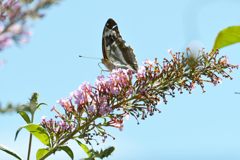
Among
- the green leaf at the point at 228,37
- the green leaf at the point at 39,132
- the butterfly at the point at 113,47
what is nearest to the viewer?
the green leaf at the point at 228,37

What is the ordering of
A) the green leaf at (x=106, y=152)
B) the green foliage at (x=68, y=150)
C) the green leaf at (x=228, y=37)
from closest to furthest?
the green leaf at (x=228, y=37) < the green leaf at (x=106, y=152) < the green foliage at (x=68, y=150)

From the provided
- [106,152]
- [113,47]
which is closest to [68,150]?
[106,152]

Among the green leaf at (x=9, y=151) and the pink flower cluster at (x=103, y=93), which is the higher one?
the pink flower cluster at (x=103, y=93)

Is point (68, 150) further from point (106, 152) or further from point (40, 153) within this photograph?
point (106, 152)

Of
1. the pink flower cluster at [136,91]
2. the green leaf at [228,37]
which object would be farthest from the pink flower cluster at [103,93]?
the green leaf at [228,37]

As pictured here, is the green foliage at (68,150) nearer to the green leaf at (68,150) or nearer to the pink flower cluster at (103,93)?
the green leaf at (68,150)
